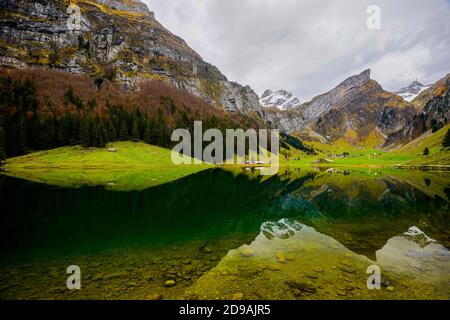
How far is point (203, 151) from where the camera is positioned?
456ft

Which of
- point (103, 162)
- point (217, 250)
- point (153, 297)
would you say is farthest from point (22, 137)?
point (153, 297)

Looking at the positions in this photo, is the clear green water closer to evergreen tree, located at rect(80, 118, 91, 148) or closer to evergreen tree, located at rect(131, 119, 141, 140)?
evergreen tree, located at rect(80, 118, 91, 148)

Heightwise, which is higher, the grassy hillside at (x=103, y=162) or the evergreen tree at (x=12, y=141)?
the evergreen tree at (x=12, y=141)

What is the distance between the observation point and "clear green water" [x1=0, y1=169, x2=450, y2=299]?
458 inches

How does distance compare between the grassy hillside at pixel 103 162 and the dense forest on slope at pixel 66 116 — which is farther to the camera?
the dense forest on slope at pixel 66 116

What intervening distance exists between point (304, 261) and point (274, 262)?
194 cm

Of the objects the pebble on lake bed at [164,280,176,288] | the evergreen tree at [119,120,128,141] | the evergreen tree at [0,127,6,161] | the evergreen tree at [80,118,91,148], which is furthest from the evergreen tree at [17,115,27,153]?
the pebble on lake bed at [164,280,176,288]

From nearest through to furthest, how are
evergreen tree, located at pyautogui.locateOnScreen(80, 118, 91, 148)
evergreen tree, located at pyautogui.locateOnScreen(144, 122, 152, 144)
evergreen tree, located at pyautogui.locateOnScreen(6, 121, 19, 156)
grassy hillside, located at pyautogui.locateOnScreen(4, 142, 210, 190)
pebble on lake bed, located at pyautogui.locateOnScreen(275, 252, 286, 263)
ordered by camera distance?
1. pebble on lake bed, located at pyautogui.locateOnScreen(275, 252, 286, 263)
2. grassy hillside, located at pyautogui.locateOnScreen(4, 142, 210, 190)
3. evergreen tree, located at pyautogui.locateOnScreen(6, 121, 19, 156)
4. evergreen tree, located at pyautogui.locateOnScreen(80, 118, 91, 148)
5. evergreen tree, located at pyautogui.locateOnScreen(144, 122, 152, 144)

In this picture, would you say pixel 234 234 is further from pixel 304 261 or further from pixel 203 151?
pixel 203 151

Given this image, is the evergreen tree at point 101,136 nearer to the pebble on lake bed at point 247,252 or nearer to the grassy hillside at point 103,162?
the grassy hillside at point 103,162

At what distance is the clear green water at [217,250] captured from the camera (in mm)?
11641

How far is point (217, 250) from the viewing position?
679 inches

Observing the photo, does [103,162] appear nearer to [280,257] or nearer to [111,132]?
[111,132]

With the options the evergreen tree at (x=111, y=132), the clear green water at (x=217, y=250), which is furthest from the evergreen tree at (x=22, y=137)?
→ the clear green water at (x=217, y=250)
